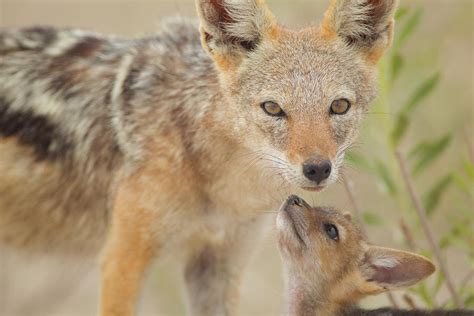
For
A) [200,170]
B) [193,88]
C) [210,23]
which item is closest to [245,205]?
[200,170]

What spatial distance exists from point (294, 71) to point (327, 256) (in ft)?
4.16

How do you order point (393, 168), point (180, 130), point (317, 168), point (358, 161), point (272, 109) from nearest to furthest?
point (317, 168)
point (272, 109)
point (180, 130)
point (358, 161)
point (393, 168)

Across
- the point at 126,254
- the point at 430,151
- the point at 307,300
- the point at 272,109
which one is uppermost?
the point at 272,109

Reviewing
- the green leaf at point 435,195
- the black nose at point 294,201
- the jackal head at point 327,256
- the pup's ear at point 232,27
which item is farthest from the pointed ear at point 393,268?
the pup's ear at point 232,27

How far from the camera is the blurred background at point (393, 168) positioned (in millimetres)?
7441

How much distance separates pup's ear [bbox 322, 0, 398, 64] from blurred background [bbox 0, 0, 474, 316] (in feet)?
1.29

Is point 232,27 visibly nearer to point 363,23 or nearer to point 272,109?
point 272,109

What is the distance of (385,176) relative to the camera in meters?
7.51

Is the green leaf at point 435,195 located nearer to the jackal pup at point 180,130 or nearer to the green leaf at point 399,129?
the green leaf at point 399,129

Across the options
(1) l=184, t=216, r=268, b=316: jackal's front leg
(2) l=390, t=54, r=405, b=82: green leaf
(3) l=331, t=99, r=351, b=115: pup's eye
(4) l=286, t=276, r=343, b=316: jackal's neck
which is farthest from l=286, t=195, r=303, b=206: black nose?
(2) l=390, t=54, r=405, b=82: green leaf

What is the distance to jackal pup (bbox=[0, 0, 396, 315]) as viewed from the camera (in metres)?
6.30

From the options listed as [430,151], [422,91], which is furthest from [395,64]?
[430,151]

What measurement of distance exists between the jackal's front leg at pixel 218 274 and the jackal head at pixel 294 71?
118 cm

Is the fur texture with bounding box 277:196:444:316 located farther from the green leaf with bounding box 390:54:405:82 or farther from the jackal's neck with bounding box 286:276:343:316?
the green leaf with bounding box 390:54:405:82
